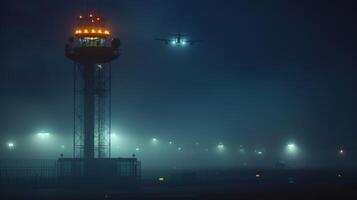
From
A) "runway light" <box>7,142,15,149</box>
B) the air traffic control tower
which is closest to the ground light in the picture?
"runway light" <box>7,142,15,149</box>

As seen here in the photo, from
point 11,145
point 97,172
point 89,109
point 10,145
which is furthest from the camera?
point 11,145

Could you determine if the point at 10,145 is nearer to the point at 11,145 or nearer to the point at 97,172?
the point at 11,145

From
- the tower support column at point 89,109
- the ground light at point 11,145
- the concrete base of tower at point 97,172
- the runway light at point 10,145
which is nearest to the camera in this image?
the concrete base of tower at point 97,172

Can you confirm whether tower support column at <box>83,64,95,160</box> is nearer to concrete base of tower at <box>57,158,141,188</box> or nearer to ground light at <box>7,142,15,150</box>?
concrete base of tower at <box>57,158,141,188</box>

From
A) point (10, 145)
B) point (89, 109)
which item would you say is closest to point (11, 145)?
point (10, 145)

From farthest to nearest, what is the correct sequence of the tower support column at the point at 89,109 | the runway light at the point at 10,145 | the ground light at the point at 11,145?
the ground light at the point at 11,145, the runway light at the point at 10,145, the tower support column at the point at 89,109

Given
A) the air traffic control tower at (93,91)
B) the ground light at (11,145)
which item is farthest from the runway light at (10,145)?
the air traffic control tower at (93,91)

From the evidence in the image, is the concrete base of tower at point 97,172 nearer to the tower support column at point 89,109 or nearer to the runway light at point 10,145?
the tower support column at point 89,109

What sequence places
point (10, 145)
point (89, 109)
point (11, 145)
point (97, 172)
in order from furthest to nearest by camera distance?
point (11, 145) < point (10, 145) < point (89, 109) < point (97, 172)

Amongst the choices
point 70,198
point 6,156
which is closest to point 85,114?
point 70,198
